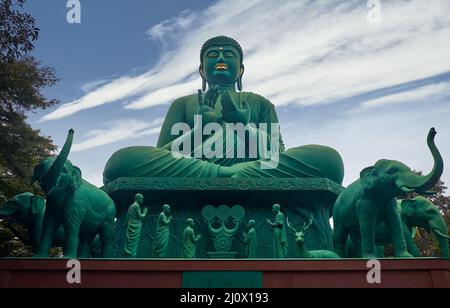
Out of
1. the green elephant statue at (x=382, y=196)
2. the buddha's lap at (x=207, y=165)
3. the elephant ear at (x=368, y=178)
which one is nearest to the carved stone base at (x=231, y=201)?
the buddha's lap at (x=207, y=165)

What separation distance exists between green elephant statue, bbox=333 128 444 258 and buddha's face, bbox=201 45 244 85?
4.67 m

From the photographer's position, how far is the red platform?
5.57m

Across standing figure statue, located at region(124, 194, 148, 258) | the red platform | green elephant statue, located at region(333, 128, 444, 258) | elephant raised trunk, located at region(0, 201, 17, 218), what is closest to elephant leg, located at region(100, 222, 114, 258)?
standing figure statue, located at region(124, 194, 148, 258)

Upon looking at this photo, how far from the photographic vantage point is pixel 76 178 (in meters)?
6.49

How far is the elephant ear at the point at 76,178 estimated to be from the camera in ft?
21.0

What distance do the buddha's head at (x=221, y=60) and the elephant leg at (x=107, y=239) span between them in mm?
4638

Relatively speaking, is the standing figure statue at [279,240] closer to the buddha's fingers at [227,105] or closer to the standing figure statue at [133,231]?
the standing figure statue at [133,231]

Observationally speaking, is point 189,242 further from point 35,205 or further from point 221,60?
point 221,60

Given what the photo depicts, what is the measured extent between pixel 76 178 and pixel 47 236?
2.56ft

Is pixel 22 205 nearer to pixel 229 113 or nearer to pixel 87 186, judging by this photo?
pixel 87 186

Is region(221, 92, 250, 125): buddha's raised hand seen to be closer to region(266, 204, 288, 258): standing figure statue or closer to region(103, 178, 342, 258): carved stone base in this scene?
region(103, 178, 342, 258): carved stone base

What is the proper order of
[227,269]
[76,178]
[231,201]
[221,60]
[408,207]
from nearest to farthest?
[227,269]
[76,178]
[408,207]
[231,201]
[221,60]

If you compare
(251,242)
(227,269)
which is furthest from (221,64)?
(227,269)
